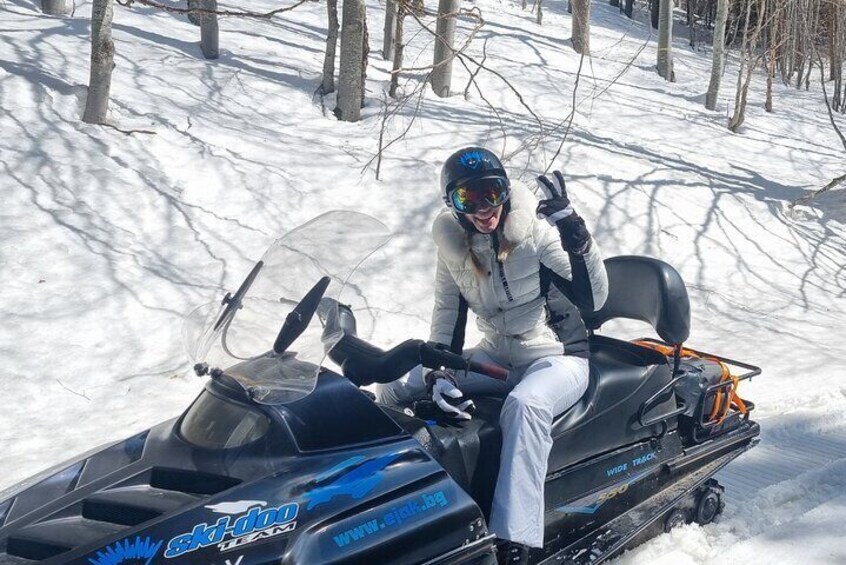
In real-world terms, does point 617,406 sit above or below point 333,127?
below

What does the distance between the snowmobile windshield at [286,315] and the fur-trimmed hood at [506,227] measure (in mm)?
496

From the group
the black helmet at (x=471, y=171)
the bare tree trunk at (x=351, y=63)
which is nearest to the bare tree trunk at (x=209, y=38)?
the bare tree trunk at (x=351, y=63)

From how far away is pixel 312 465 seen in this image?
8.52 feet

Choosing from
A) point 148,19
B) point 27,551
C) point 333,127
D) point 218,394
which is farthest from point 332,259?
point 148,19

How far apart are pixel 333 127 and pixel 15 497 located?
6784 mm

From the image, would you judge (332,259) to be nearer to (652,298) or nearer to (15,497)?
(15,497)

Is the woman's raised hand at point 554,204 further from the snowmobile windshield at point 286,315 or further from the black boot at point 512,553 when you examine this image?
the black boot at point 512,553

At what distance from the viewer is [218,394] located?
2.82 metres

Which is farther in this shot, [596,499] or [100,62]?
[100,62]

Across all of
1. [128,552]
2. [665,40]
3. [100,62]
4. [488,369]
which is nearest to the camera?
[128,552]

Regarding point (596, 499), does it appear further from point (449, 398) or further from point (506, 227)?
point (506, 227)

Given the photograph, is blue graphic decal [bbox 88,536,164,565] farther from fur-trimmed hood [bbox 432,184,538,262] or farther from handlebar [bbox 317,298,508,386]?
fur-trimmed hood [bbox 432,184,538,262]

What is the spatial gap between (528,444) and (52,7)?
35.4 feet

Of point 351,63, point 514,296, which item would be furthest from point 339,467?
point 351,63
